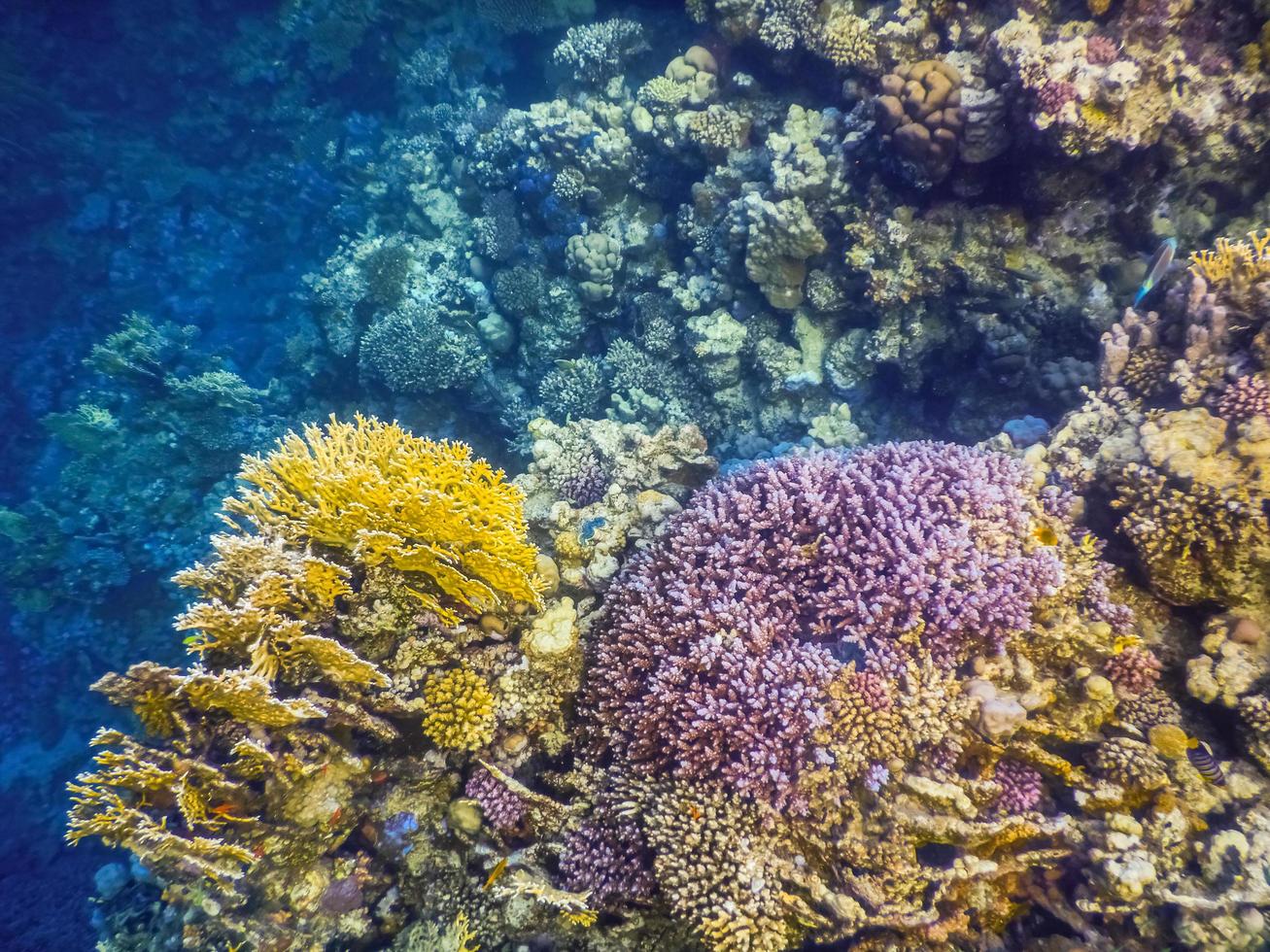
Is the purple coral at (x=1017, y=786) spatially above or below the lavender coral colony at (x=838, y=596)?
below

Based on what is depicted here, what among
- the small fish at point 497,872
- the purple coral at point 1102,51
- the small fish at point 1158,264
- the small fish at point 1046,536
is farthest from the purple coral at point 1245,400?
the small fish at point 497,872

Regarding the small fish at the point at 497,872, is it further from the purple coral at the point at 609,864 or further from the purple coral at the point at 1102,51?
the purple coral at the point at 1102,51

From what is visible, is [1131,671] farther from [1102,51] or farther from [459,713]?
[1102,51]

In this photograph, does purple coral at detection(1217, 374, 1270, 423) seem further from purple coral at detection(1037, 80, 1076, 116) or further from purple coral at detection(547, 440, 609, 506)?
purple coral at detection(547, 440, 609, 506)

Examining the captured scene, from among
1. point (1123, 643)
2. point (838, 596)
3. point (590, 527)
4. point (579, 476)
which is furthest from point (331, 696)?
point (1123, 643)

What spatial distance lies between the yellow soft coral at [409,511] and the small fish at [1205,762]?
3.54 m

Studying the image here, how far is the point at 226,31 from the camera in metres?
13.6

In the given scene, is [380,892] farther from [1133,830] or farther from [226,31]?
[226,31]

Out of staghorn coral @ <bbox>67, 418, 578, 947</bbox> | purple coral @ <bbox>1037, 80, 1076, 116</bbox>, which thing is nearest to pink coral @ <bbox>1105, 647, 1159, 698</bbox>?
staghorn coral @ <bbox>67, 418, 578, 947</bbox>

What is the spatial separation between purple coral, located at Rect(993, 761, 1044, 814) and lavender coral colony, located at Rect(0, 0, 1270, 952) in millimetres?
27

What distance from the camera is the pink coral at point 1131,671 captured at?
3146mm

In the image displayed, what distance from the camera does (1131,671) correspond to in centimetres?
315

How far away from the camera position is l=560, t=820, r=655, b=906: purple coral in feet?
9.93

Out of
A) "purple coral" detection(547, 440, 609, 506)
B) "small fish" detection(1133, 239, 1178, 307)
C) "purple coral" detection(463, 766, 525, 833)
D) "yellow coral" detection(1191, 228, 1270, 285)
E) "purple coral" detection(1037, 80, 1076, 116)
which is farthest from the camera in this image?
"purple coral" detection(547, 440, 609, 506)
